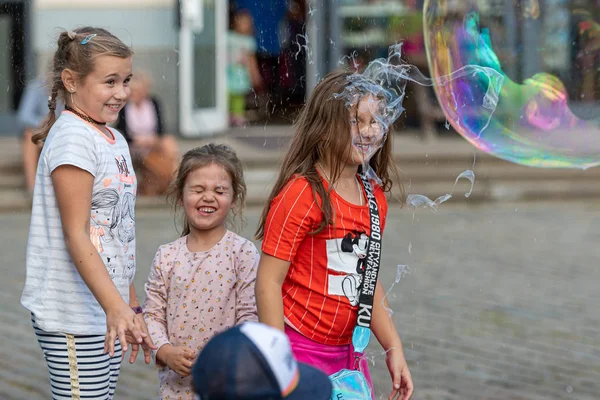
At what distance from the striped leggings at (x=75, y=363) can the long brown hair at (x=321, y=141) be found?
594mm

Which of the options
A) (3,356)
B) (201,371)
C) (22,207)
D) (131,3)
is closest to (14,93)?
(131,3)

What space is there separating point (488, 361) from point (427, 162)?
758 centimetres

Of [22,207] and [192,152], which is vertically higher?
[192,152]

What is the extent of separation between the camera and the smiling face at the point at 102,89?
9.56 ft

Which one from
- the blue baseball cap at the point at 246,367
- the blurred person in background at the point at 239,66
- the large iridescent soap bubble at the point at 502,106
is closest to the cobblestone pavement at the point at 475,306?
the large iridescent soap bubble at the point at 502,106

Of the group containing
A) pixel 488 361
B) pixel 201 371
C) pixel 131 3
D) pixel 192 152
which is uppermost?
pixel 131 3

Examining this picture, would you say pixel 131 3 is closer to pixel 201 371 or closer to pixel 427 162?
pixel 427 162

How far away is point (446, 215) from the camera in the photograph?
431 inches

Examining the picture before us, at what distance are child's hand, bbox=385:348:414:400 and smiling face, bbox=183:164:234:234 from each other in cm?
66

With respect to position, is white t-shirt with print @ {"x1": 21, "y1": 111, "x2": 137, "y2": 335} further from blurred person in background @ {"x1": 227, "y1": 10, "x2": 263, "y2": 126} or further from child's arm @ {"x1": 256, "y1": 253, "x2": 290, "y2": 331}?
blurred person in background @ {"x1": 227, "y1": 10, "x2": 263, "y2": 126}

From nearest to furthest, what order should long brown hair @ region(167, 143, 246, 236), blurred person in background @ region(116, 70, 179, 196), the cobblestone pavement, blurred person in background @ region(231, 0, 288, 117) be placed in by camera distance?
long brown hair @ region(167, 143, 246, 236) < the cobblestone pavement < blurred person in background @ region(116, 70, 179, 196) < blurred person in background @ region(231, 0, 288, 117)

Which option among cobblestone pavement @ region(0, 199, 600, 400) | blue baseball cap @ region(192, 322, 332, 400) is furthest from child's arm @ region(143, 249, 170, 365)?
cobblestone pavement @ region(0, 199, 600, 400)

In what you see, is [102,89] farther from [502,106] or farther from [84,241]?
[502,106]

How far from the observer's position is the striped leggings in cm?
286
